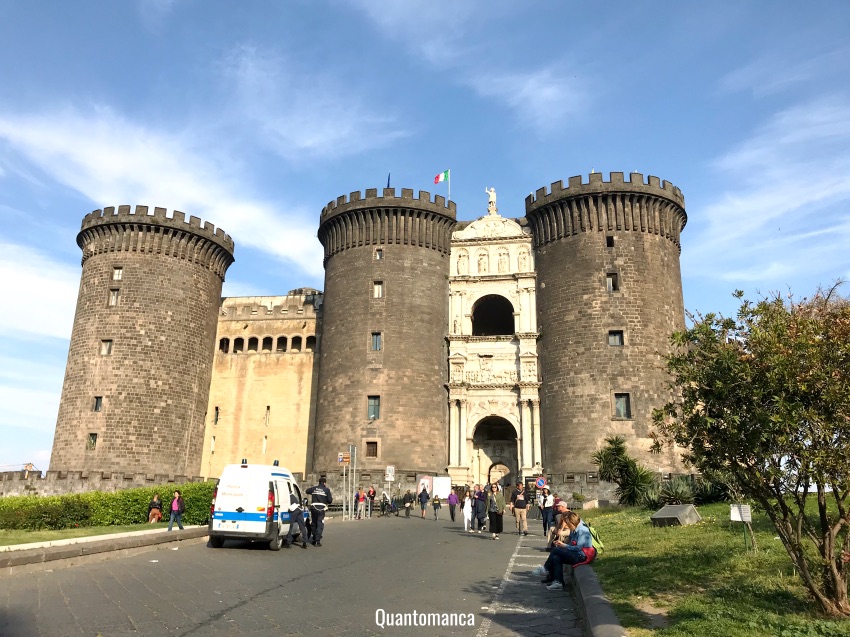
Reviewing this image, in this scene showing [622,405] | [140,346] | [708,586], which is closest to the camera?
[708,586]

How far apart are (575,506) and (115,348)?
25.7 metres

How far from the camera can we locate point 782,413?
7.26 m

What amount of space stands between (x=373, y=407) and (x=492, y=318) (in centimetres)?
1244

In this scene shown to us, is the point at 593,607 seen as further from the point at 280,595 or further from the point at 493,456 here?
the point at 493,456

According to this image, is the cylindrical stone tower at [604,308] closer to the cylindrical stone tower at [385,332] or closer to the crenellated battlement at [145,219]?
the cylindrical stone tower at [385,332]

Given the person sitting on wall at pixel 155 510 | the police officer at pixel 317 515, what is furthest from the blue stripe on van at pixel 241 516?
the person sitting on wall at pixel 155 510

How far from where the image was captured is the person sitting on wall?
21.9m

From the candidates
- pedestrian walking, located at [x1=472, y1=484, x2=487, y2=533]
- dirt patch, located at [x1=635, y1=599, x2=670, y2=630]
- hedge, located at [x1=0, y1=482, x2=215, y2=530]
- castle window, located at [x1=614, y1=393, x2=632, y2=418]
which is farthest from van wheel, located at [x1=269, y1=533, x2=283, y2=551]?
castle window, located at [x1=614, y1=393, x2=632, y2=418]

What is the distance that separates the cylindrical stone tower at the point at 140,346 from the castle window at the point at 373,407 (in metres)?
10.8

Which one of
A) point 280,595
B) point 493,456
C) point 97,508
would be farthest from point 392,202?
point 280,595

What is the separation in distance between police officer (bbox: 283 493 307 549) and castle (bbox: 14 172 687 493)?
18.2 m

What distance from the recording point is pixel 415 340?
38.3m

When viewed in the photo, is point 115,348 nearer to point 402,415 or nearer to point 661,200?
point 402,415

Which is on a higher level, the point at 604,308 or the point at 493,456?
the point at 604,308
